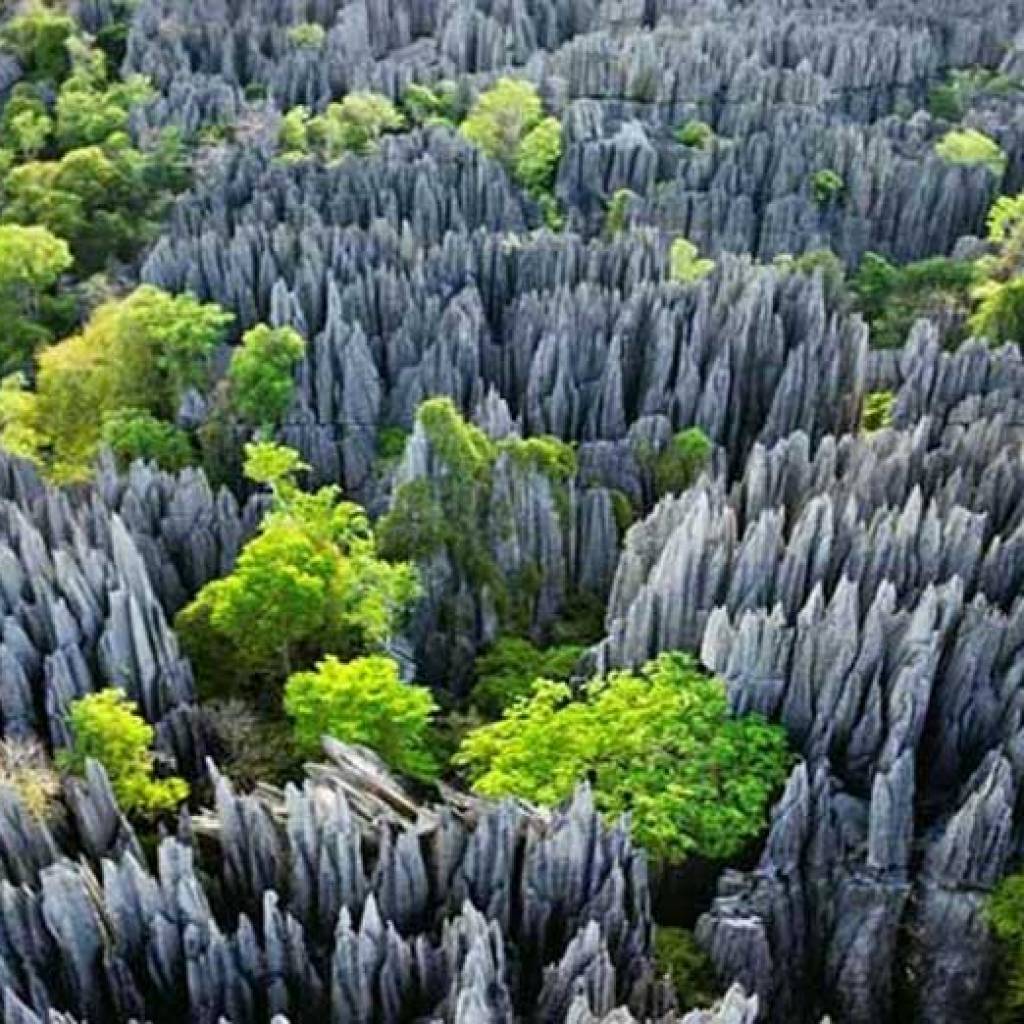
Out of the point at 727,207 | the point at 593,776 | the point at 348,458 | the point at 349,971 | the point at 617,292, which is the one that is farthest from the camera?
the point at 727,207

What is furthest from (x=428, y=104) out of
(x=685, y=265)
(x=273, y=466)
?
(x=273, y=466)

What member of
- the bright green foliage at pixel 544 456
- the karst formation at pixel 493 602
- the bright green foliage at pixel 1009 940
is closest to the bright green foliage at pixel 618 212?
the karst formation at pixel 493 602

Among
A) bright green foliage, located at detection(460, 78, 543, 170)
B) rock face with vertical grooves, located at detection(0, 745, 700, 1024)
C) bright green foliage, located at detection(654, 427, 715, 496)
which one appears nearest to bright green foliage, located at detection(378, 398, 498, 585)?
bright green foliage, located at detection(654, 427, 715, 496)

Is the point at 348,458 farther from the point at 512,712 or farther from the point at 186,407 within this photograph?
the point at 512,712

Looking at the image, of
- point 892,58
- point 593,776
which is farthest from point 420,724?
point 892,58

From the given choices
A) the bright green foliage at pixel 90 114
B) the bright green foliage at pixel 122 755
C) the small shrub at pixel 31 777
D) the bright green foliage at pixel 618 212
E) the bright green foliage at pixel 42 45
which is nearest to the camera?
the small shrub at pixel 31 777

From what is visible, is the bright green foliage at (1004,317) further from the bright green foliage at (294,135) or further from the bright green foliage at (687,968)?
the bright green foliage at (294,135)

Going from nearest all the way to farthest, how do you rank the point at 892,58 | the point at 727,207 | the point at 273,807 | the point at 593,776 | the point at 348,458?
the point at 273,807 < the point at 593,776 < the point at 348,458 < the point at 727,207 < the point at 892,58
